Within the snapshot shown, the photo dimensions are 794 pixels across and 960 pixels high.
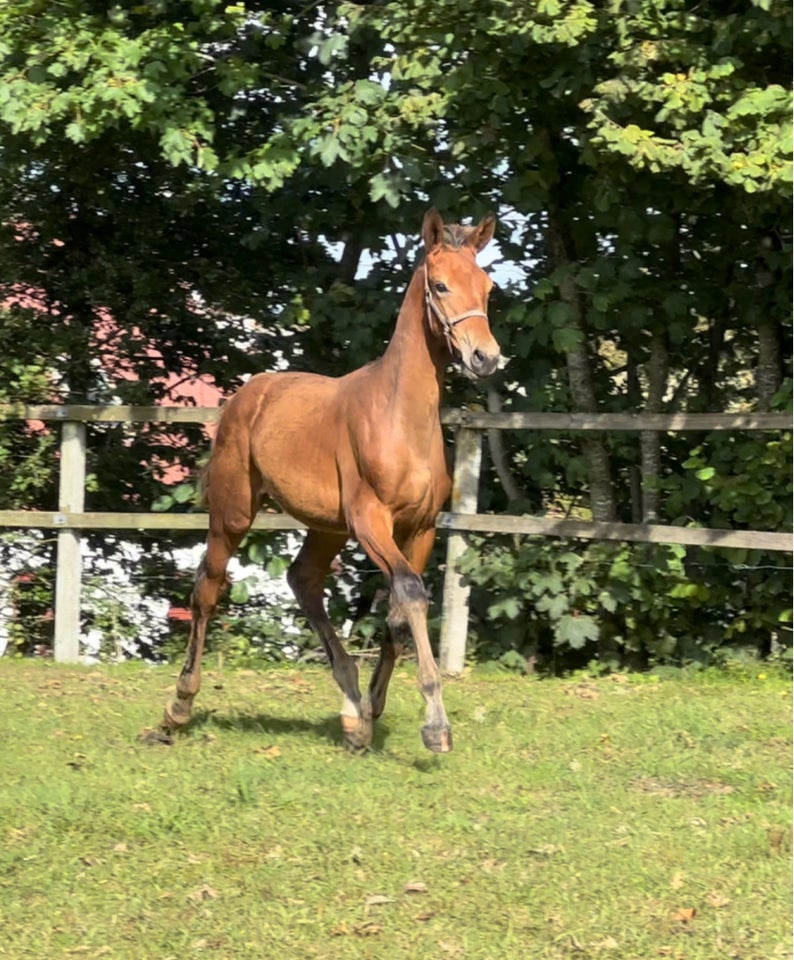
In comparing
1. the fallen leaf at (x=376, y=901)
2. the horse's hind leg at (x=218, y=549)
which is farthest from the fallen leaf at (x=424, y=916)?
the horse's hind leg at (x=218, y=549)

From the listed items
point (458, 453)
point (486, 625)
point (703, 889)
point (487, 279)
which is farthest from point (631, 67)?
point (703, 889)

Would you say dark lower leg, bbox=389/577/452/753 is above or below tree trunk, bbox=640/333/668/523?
below

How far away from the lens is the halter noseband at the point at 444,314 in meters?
6.36

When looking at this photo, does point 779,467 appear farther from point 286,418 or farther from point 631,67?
point 286,418

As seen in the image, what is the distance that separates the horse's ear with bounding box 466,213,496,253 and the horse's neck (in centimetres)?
31

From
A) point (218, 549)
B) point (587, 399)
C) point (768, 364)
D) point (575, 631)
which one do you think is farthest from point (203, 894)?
point (768, 364)

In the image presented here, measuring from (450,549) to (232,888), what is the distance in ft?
17.4

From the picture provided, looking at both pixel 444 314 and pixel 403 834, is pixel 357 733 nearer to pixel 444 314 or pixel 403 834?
pixel 403 834

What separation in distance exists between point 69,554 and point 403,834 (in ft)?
18.8

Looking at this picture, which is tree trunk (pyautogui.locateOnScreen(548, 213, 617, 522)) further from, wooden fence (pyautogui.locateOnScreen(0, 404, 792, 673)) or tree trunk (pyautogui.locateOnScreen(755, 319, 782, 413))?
tree trunk (pyautogui.locateOnScreen(755, 319, 782, 413))

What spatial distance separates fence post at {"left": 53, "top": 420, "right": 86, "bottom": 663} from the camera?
34.9 feet

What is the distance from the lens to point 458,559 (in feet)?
32.8

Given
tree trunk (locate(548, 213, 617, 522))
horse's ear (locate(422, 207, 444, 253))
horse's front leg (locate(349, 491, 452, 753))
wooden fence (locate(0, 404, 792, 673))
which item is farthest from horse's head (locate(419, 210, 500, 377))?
tree trunk (locate(548, 213, 617, 522))

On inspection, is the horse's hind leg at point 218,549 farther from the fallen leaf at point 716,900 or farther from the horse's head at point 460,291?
the fallen leaf at point 716,900
